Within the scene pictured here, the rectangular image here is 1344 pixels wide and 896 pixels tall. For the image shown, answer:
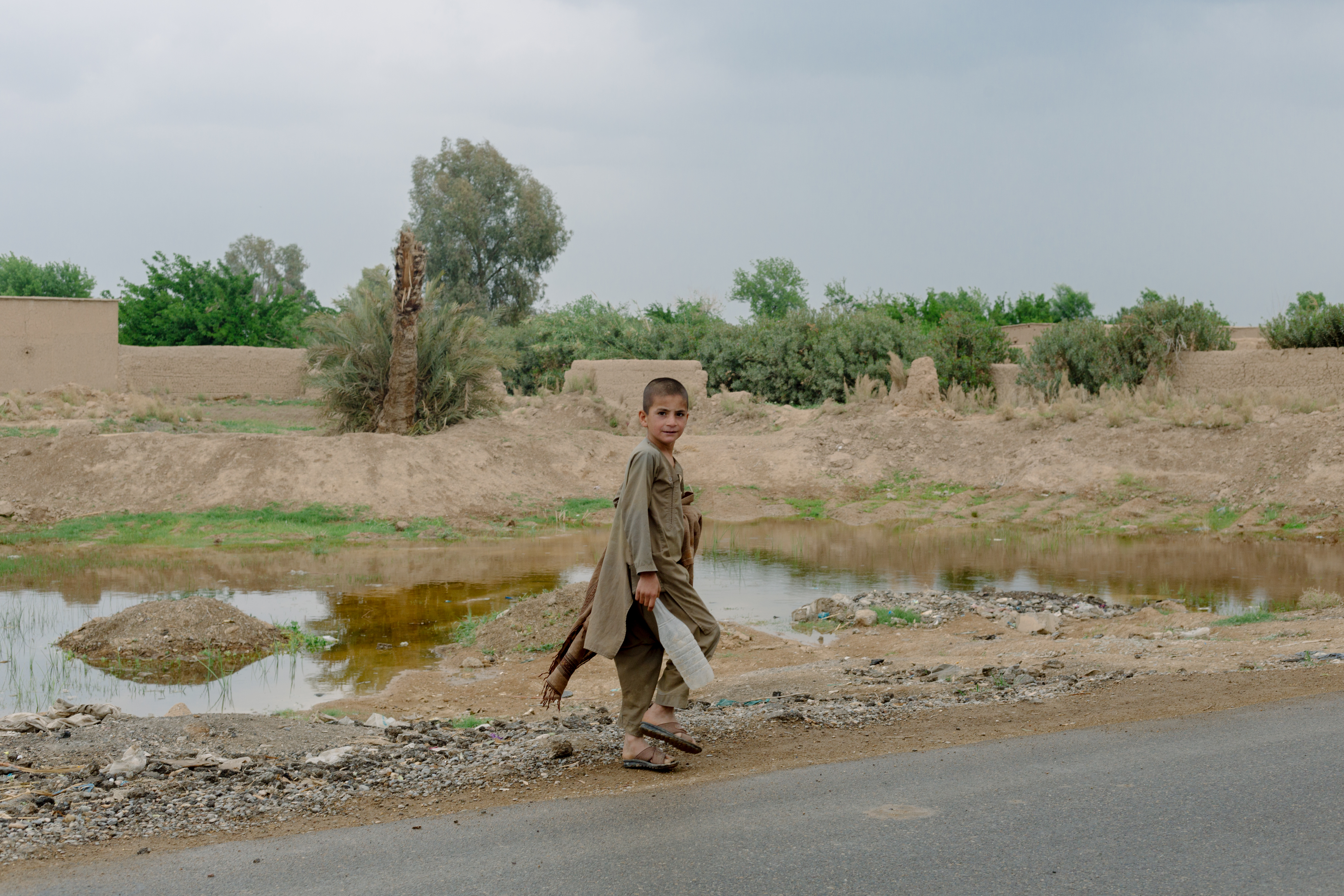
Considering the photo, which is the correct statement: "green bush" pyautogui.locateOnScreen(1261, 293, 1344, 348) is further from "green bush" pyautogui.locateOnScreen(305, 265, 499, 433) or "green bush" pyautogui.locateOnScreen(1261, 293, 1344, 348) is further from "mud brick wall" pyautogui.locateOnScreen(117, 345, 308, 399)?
"mud brick wall" pyautogui.locateOnScreen(117, 345, 308, 399)

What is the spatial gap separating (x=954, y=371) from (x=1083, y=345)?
13.2ft

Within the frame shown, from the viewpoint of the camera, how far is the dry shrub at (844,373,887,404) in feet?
91.2

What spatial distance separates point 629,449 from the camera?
24.7 metres

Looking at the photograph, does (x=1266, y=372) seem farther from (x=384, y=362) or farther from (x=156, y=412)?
(x=156, y=412)

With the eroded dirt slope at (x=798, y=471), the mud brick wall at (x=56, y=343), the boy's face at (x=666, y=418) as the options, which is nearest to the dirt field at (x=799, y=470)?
the eroded dirt slope at (x=798, y=471)

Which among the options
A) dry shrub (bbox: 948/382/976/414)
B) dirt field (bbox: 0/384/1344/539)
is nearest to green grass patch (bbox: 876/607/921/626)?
dirt field (bbox: 0/384/1344/539)

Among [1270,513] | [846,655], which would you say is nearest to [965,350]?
[1270,513]

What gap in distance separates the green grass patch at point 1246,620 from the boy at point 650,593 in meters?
7.02

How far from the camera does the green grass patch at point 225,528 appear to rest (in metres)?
16.7

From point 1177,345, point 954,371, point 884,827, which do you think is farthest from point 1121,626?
point 954,371

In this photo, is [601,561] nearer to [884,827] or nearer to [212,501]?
[884,827]

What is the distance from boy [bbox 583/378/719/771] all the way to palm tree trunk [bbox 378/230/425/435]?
17.7 meters

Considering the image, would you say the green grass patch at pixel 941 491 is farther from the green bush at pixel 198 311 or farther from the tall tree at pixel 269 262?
the tall tree at pixel 269 262

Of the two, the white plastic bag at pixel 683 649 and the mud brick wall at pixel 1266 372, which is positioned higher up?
the mud brick wall at pixel 1266 372
